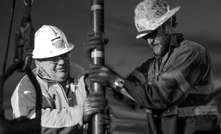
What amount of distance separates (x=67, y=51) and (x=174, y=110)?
224 cm

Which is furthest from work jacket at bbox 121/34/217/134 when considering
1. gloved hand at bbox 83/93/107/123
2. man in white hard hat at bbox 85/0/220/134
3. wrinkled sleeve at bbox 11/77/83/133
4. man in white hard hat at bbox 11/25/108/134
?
wrinkled sleeve at bbox 11/77/83/133

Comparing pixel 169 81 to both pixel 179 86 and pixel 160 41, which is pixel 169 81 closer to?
pixel 179 86

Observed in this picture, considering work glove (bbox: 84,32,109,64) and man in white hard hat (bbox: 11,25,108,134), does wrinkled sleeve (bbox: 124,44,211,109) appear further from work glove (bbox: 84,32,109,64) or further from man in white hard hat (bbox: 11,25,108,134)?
man in white hard hat (bbox: 11,25,108,134)

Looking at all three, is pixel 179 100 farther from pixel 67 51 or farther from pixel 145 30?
pixel 67 51

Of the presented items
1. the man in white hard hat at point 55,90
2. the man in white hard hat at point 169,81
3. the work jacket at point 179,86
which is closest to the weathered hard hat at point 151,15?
the man in white hard hat at point 169,81

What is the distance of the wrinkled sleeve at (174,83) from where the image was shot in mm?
3777

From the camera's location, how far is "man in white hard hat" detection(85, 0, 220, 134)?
3.77 metres

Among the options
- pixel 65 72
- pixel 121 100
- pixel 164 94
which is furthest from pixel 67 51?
pixel 164 94

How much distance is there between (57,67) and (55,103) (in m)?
0.62

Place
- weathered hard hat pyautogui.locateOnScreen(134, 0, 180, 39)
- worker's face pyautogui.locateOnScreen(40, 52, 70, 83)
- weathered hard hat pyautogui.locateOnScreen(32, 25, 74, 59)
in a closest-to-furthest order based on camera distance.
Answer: weathered hard hat pyautogui.locateOnScreen(134, 0, 180, 39), worker's face pyautogui.locateOnScreen(40, 52, 70, 83), weathered hard hat pyautogui.locateOnScreen(32, 25, 74, 59)

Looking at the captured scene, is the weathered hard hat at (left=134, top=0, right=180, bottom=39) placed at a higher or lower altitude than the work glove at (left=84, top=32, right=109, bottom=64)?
higher

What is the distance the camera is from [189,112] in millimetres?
3971

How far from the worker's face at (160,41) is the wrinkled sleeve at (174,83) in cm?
34

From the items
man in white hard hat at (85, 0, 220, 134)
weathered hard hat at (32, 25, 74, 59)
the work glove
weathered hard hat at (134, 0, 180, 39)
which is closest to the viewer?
the work glove
